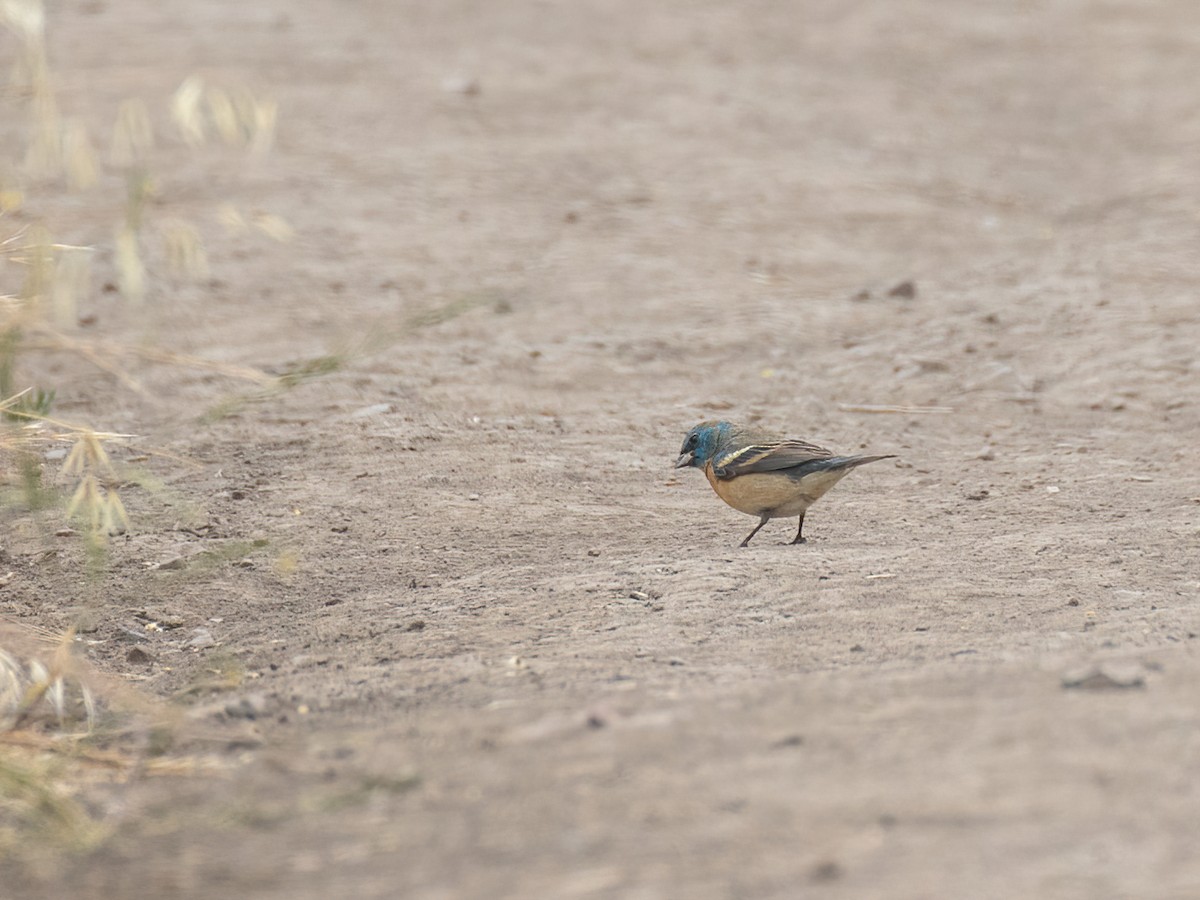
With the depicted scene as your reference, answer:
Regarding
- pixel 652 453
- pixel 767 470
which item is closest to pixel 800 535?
pixel 767 470

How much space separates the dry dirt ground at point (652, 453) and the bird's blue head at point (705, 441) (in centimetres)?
30

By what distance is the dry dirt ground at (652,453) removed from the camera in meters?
2.98

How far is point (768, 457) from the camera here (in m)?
5.29

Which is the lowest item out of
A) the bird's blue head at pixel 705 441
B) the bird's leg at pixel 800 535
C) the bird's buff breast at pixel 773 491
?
the bird's leg at pixel 800 535

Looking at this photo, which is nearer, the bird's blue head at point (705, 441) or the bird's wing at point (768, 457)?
the bird's wing at point (768, 457)

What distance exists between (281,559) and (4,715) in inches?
55.9

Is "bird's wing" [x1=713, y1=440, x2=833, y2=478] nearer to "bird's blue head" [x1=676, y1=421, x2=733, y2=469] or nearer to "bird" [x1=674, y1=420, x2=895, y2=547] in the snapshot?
"bird" [x1=674, y1=420, x2=895, y2=547]

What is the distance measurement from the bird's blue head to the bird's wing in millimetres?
105

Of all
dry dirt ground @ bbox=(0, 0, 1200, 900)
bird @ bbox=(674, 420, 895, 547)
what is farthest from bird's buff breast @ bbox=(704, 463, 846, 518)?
dry dirt ground @ bbox=(0, 0, 1200, 900)

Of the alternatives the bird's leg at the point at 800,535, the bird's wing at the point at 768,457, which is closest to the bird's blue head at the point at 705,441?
the bird's wing at the point at 768,457

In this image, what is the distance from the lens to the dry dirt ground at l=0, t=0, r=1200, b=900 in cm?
298

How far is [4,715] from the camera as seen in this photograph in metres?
3.95

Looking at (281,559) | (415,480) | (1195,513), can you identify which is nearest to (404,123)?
(415,480)

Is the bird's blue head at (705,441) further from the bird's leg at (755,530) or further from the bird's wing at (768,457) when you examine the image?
the bird's leg at (755,530)
